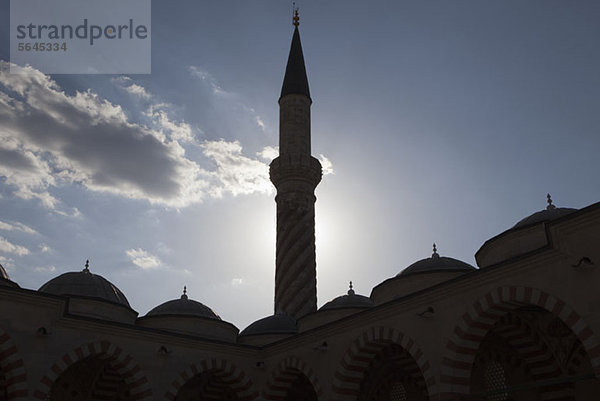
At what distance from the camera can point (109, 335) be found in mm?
15102

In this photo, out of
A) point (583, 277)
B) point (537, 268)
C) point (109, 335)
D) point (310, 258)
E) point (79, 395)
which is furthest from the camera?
point (310, 258)

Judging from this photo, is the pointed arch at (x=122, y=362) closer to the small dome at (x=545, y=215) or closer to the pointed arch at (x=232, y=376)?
the pointed arch at (x=232, y=376)

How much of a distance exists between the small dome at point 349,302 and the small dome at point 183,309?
14.1ft

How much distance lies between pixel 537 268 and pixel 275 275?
47.5 feet

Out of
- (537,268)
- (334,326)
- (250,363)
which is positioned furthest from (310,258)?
(537,268)

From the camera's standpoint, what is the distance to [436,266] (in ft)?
57.7

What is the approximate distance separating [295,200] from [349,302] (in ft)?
22.6

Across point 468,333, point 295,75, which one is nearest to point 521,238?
point 468,333

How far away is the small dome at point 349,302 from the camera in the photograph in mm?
18797

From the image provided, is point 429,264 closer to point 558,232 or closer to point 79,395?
point 558,232

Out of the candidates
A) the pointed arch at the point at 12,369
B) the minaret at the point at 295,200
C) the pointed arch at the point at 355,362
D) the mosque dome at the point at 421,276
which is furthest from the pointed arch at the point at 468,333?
the minaret at the point at 295,200

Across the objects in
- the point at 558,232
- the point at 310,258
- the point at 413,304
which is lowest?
the point at 413,304

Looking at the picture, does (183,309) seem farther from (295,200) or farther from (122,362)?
(295,200)

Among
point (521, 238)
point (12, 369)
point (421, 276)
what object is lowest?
point (12, 369)
